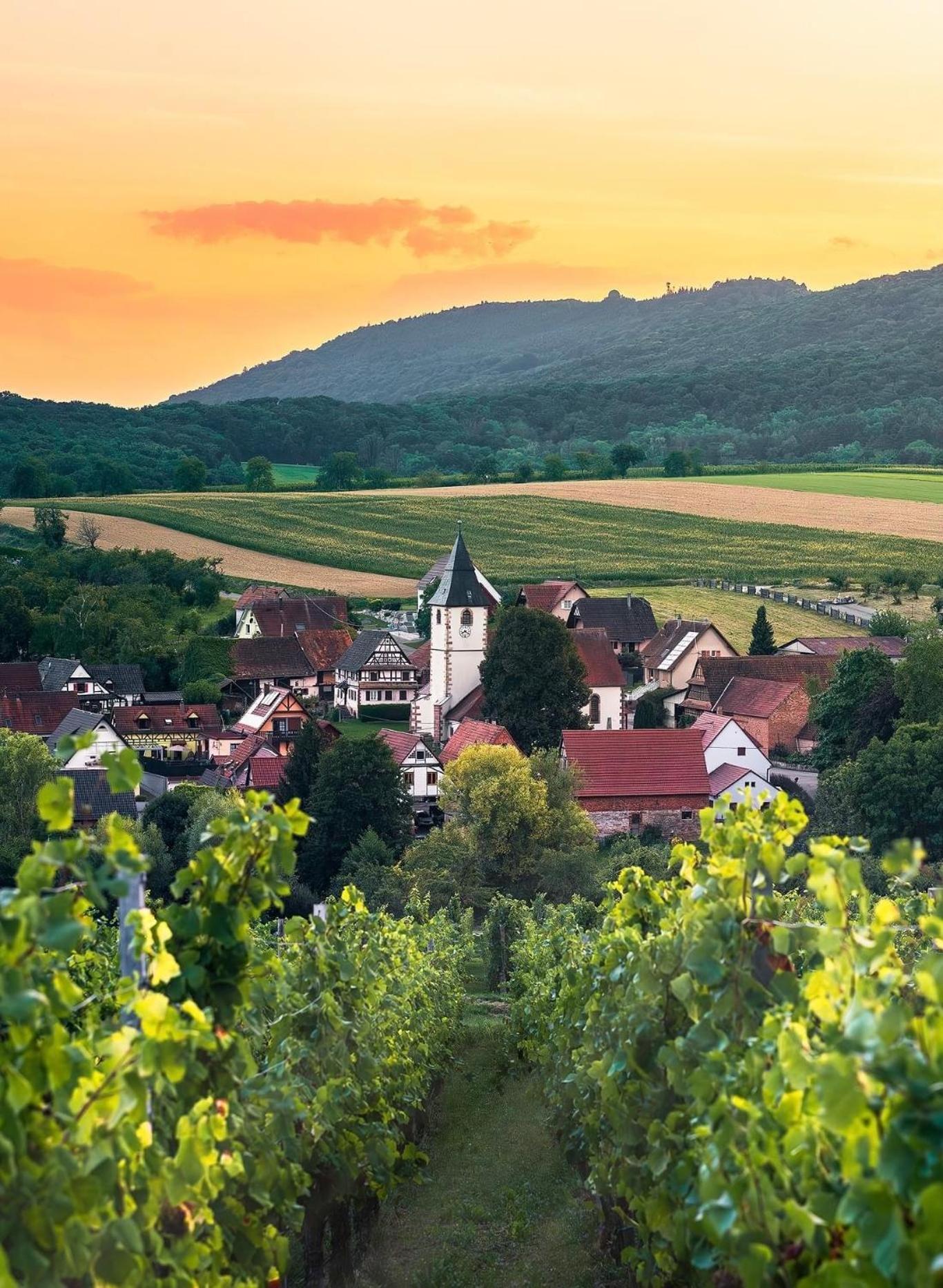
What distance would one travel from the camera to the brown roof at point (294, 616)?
88562 mm

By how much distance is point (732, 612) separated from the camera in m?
89.3

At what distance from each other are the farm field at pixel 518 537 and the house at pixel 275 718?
30146 millimetres

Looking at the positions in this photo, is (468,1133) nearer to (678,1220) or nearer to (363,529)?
(678,1220)

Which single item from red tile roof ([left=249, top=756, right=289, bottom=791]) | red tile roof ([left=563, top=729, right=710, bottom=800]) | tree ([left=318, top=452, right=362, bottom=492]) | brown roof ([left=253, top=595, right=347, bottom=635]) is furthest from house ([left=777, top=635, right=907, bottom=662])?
tree ([left=318, top=452, right=362, bottom=492])

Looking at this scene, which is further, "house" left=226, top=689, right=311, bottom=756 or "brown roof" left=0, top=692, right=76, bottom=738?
"brown roof" left=0, top=692, right=76, bottom=738

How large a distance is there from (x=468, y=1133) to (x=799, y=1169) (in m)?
15.6

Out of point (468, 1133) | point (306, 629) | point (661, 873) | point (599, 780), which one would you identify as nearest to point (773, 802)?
point (468, 1133)

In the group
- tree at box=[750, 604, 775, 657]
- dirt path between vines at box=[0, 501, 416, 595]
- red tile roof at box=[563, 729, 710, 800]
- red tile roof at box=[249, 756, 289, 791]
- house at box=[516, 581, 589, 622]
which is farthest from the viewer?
Answer: dirt path between vines at box=[0, 501, 416, 595]

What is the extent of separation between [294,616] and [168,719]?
18.2 meters

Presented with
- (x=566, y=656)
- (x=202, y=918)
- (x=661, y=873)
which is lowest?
(x=661, y=873)

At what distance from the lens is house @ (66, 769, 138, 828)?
53.6m

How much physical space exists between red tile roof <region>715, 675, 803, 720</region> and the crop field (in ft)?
94.1

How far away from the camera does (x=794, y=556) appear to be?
104062 mm

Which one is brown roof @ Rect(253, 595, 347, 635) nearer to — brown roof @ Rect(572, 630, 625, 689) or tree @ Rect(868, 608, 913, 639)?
brown roof @ Rect(572, 630, 625, 689)
